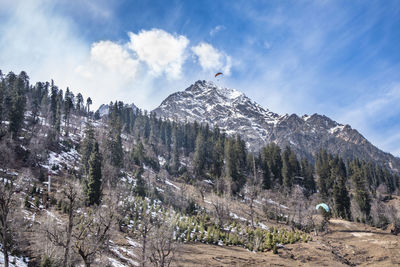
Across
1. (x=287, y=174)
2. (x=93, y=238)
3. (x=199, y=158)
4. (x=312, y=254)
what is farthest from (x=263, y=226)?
(x=199, y=158)

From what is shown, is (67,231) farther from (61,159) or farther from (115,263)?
(61,159)

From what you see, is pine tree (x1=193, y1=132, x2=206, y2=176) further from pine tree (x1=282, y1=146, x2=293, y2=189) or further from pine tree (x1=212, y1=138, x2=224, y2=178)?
pine tree (x1=282, y1=146, x2=293, y2=189)

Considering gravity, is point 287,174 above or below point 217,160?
below

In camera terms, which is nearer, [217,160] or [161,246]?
[161,246]

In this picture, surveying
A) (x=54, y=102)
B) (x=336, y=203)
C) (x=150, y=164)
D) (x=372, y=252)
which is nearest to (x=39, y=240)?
(x=372, y=252)

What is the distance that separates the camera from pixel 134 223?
35844 mm

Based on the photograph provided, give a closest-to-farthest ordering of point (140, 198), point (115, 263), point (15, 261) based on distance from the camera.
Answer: point (15, 261)
point (115, 263)
point (140, 198)

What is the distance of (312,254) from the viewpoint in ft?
102

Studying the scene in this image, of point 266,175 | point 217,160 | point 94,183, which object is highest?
point 217,160

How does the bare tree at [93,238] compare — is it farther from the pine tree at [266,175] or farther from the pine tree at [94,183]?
the pine tree at [266,175]

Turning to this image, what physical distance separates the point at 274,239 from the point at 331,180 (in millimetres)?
51188

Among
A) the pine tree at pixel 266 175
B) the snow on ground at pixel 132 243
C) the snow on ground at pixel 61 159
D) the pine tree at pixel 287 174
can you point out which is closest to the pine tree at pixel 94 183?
the snow on ground at pixel 132 243

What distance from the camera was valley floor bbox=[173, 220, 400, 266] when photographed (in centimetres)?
2759

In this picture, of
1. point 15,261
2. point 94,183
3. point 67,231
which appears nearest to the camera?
point 67,231
